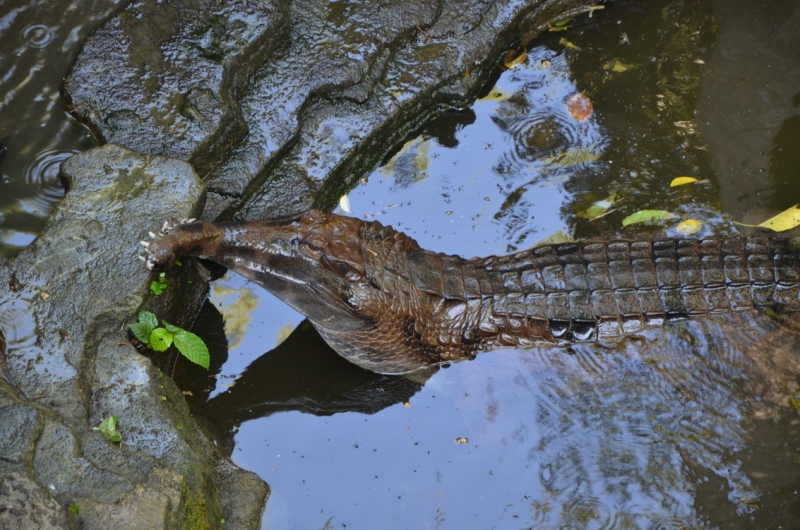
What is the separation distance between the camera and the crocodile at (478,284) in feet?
12.2

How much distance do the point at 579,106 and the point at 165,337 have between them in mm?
3528

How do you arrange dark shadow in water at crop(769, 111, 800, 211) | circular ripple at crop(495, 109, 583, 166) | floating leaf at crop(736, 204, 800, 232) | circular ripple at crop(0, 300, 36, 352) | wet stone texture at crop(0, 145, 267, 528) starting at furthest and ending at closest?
circular ripple at crop(495, 109, 583, 166), dark shadow in water at crop(769, 111, 800, 211), floating leaf at crop(736, 204, 800, 232), circular ripple at crop(0, 300, 36, 352), wet stone texture at crop(0, 145, 267, 528)

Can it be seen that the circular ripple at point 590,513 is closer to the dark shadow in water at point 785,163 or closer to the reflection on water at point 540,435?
the reflection on water at point 540,435

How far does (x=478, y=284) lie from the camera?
390 centimetres

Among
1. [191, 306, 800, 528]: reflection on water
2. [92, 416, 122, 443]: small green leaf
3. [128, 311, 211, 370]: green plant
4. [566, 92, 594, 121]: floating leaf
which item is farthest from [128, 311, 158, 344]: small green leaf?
[566, 92, 594, 121]: floating leaf

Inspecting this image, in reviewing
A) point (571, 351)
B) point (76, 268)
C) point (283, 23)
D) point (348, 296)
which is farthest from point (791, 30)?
point (76, 268)

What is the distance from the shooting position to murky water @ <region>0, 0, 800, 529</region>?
3789 millimetres

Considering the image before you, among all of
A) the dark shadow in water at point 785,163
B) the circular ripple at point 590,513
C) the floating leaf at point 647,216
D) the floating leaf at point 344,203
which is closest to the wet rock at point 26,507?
the circular ripple at point 590,513

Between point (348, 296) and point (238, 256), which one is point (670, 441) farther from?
point (238, 256)

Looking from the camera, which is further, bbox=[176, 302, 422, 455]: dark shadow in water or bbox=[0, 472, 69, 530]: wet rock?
bbox=[176, 302, 422, 455]: dark shadow in water

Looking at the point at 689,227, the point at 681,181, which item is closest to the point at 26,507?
the point at 689,227

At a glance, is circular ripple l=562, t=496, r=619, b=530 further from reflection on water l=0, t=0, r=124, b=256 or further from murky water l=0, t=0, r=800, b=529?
reflection on water l=0, t=0, r=124, b=256

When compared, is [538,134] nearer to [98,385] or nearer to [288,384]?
[288,384]

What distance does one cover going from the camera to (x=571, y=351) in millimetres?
3990
